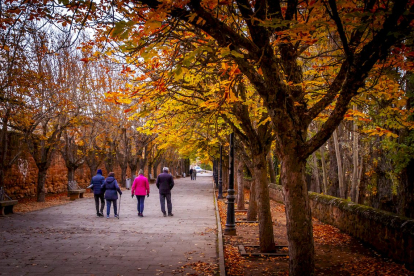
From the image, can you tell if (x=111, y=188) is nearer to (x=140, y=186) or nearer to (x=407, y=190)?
(x=140, y=186)

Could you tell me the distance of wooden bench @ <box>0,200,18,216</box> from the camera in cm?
1219

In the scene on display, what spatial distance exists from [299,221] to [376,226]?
4.85 meters

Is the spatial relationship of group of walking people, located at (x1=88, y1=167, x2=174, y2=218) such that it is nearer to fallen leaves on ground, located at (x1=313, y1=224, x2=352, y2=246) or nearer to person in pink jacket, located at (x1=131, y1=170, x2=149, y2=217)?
person in pink jacket, located at (x1=131, y1=170, x2=149, y2=217)

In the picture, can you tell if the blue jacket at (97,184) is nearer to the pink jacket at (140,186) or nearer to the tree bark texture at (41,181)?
the pink jacket at (140,186)

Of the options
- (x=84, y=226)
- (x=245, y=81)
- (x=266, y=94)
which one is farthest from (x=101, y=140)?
(x=266, y=94)

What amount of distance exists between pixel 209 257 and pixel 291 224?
9.21 feet

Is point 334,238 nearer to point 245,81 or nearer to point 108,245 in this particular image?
point 245,81

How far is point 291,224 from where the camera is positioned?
459cm

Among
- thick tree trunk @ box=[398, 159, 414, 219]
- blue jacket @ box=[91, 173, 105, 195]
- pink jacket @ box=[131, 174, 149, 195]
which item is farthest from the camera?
pink jacket @ box=[131, 174, 149, 195]

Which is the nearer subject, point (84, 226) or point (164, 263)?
point (164, 263)

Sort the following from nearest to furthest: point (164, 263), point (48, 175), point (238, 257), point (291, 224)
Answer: point (291, 224) → point (164, 263) → point (238, 257) → point (48, 175)

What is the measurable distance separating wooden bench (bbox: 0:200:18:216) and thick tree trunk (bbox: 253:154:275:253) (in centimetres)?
949

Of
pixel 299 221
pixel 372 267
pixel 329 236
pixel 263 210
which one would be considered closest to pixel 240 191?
pixel 329 236

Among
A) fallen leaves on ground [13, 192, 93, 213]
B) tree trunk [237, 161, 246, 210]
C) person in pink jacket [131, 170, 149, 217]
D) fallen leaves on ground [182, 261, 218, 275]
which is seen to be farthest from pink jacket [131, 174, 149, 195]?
fallen leaves on ground [182, 261, 218, 275]
